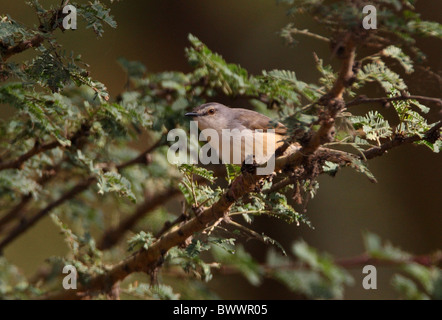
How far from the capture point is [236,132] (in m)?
3.59

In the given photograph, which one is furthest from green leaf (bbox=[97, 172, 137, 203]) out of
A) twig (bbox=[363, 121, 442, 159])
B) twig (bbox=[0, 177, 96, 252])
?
twig (bbox=[363, 121, 442, 159])

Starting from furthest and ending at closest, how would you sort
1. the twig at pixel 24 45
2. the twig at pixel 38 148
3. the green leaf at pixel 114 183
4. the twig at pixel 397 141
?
the twig at pixel 38 148 < the green leaf at pixel 114 183 < the twig at pixel 24 45 < the twig at pixel 397 141

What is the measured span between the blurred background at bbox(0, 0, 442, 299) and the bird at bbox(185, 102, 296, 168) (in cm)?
254

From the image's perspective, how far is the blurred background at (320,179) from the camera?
245 inches

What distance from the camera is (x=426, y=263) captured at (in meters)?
2.57

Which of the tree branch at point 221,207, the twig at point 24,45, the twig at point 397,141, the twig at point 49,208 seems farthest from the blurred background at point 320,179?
the twig at point 397,141

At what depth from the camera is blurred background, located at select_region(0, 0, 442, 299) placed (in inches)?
245

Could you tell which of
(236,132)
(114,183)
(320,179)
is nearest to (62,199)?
(114,183)

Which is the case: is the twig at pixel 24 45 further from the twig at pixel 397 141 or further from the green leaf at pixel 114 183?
the twig at pixel 397 141

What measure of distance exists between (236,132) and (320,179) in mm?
3444

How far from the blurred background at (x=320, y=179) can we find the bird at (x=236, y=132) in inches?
100

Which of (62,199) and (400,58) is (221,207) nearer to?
(400,58)

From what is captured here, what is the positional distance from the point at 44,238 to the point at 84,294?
2840 millimetres
